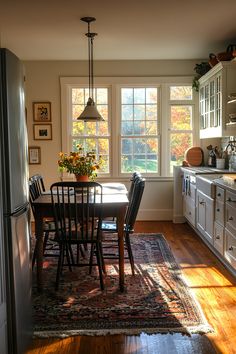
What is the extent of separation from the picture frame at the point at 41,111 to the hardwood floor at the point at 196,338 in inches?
128

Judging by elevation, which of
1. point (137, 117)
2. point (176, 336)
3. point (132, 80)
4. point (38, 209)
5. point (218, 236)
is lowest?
point (176, 336)

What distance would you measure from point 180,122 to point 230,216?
9.51 ft

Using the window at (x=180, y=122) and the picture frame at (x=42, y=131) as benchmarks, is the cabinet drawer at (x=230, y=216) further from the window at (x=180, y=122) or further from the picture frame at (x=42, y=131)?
the picture frame at (x=42, y=131)

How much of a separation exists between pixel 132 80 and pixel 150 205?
1969 mm

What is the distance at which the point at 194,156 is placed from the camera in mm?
5984

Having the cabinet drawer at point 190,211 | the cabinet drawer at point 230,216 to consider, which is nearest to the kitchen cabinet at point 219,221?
the cabinet drawer at point 230,216

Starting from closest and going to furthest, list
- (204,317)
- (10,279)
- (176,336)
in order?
1. (10,279)
2. (176,336)
3. (204,317)

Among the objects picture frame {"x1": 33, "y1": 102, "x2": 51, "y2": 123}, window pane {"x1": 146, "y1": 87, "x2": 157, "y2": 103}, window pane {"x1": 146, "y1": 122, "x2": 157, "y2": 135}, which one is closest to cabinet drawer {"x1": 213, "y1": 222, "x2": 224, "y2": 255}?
window pane {"x1": 146, "y1": 122, "x2": 157, "y2": 135}

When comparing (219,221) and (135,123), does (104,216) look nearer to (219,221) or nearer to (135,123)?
(219,221)

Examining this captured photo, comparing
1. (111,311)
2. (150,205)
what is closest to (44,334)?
(111,311)

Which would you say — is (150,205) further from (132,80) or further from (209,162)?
(132,80)

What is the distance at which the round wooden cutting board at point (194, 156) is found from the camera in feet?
19.6

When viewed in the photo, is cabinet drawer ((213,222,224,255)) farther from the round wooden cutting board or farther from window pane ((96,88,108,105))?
window pane ((96,88,108,105))

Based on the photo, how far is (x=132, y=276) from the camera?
3.71 m
